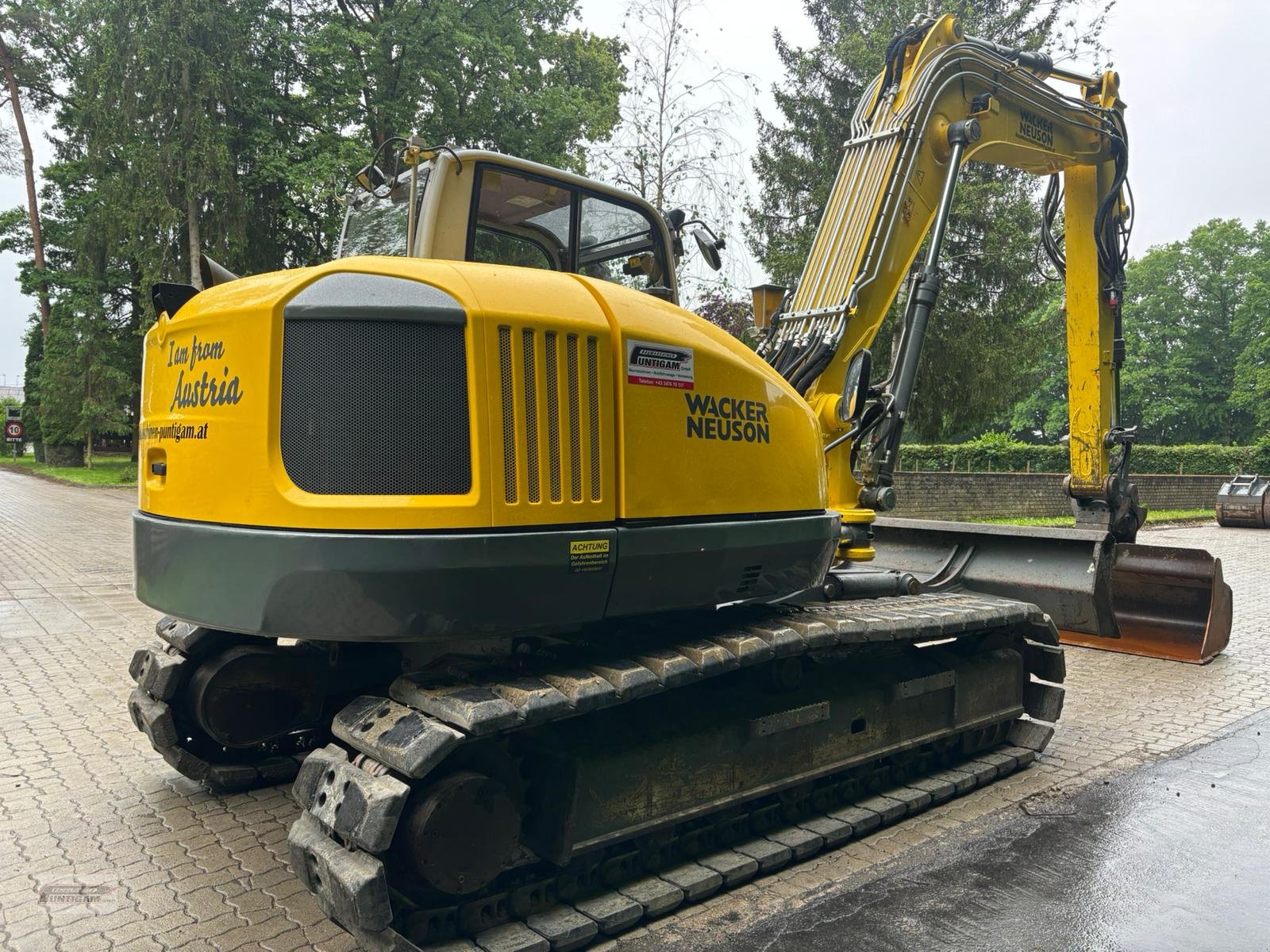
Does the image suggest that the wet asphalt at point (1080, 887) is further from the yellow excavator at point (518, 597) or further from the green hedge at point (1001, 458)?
the green hedge at point (1001, 458)

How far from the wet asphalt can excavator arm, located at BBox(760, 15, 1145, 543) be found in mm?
1952

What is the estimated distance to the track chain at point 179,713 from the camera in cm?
400

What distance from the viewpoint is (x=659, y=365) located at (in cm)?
321

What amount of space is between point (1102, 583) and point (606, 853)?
4.91m

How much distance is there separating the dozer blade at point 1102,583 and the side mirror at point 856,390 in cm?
254

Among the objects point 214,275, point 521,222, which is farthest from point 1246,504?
point 214,275

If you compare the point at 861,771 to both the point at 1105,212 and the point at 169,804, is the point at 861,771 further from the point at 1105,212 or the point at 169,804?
the point at 1105,212

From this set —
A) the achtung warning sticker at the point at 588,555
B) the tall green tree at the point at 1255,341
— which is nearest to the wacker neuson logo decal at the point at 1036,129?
the achtung warning sticker at the point at 588,555

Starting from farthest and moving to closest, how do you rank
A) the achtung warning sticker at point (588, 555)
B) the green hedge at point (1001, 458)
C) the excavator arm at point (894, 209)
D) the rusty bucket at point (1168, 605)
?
the green hedge at point (1001, 458) → the rusty bucket at point (1168, 605) → the excavator arm at point (894, 209) → the achtung warning sticker at point (588, 555)

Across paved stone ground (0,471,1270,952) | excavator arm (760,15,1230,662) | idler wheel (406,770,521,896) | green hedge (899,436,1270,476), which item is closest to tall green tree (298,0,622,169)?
green hedge (899,436,1270,476)

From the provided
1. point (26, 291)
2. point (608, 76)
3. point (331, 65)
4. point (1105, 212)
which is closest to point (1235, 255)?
point (608, 76)

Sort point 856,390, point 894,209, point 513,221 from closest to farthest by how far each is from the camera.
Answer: point 513,221, point 856,390, point 894,209

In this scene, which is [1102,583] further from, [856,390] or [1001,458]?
[1001,458]

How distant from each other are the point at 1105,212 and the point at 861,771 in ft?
18.4
